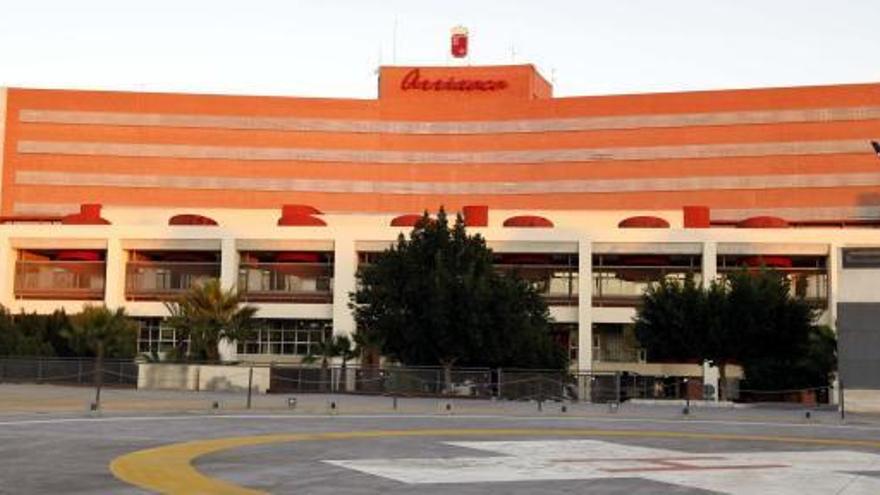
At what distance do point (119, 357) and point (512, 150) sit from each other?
62802mm

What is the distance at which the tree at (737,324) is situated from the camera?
5534 cm

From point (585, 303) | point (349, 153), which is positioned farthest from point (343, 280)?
point (349, 153)

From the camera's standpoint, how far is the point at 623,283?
7331 cm

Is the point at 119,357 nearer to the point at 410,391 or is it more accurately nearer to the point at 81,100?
the point at 410,391

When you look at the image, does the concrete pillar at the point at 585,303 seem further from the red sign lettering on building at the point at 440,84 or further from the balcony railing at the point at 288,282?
the red sign lettering on building at the point at 440,84

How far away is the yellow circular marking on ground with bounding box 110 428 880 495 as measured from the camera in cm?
1510

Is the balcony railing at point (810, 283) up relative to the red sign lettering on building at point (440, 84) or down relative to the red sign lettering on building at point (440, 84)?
down

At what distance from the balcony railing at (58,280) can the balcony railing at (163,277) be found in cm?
242

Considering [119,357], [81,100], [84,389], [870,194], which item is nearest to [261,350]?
[119,357]

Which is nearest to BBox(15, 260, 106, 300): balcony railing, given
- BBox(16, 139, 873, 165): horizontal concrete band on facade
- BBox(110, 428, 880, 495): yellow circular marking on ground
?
BBox(16, 139, 873, 165): horizontal concrete band on facade

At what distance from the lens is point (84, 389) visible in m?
45.3

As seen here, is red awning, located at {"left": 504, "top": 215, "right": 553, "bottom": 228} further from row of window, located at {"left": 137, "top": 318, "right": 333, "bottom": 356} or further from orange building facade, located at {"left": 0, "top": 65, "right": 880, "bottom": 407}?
row of window, located at {"left": 137, "top": 318, "right": 333, "bottom": 356}

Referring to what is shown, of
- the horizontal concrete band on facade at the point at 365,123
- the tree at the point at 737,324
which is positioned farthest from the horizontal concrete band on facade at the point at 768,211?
the tree at the point at 737,324

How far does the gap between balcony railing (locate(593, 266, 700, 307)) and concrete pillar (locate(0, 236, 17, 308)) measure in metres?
40.6
